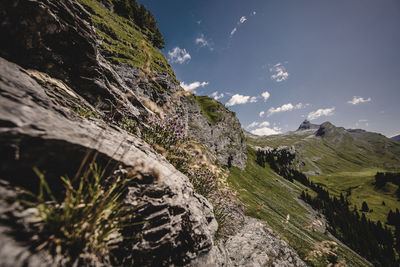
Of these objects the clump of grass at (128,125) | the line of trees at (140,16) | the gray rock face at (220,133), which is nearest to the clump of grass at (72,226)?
the clump of grass at (128,125)

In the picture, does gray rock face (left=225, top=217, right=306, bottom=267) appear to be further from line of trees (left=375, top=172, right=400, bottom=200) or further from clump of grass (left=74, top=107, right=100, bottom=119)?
line of trees (left=375, top=172, right=400, bottom=200)

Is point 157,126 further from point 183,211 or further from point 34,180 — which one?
point 34,180

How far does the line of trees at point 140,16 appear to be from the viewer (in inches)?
1430

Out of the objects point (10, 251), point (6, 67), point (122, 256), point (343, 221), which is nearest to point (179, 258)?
point (122, 256)

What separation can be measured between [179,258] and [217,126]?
40.6m

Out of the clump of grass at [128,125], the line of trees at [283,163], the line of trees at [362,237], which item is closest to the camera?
the clump of grass at [128,125]

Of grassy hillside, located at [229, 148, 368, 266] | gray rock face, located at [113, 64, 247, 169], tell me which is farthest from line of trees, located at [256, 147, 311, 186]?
grassy hillside, located at [229, 148, 368, 266]

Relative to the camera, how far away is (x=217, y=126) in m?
43.5

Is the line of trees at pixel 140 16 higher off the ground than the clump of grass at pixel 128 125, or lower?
higher

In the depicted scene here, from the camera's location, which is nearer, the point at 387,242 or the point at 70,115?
the point at 70,115

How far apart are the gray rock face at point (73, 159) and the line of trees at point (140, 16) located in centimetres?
4235

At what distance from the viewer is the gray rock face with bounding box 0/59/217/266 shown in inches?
80.0

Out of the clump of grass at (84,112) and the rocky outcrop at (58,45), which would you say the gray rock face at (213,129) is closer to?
→ the rocky outcrop at (58,45)

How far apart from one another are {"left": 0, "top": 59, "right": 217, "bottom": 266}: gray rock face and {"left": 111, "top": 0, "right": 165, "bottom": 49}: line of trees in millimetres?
42348
